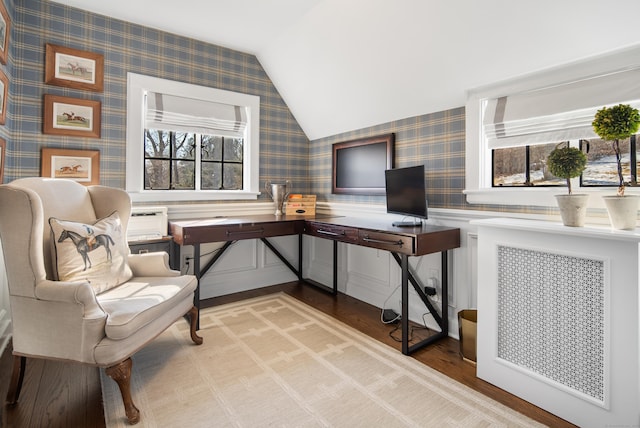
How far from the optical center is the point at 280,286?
396 cm

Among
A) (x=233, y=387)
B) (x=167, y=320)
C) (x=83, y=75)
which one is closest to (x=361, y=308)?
(x=233, y=387)

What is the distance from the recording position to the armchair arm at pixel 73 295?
164 centimetres

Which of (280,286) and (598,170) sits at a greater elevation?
(598,170)

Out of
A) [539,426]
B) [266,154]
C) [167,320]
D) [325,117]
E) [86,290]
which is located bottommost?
[539,426]

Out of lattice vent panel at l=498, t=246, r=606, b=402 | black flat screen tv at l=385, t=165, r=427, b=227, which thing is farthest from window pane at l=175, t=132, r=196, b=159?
lattice vent panel at l=498, t=246, r=606, b=402

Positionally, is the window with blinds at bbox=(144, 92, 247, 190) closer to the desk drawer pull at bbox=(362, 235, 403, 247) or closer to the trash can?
the desk drawer pull at bbox=(362, 235, 403, 247)

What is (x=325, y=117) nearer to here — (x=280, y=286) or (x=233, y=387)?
(x=280, y=286)

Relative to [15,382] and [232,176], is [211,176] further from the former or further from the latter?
[15,382]

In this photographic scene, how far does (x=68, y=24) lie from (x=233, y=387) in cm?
314

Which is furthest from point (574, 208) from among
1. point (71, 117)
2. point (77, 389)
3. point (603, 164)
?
point (71, 117)

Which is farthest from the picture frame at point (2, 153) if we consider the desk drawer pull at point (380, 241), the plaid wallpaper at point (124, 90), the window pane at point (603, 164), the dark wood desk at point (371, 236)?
the window pane at point (603, 164)

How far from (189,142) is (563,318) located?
339cm

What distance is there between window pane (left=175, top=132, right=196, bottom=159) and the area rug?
1.73m

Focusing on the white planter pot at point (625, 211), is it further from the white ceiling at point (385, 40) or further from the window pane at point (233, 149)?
the window pane at point (233, 149)
